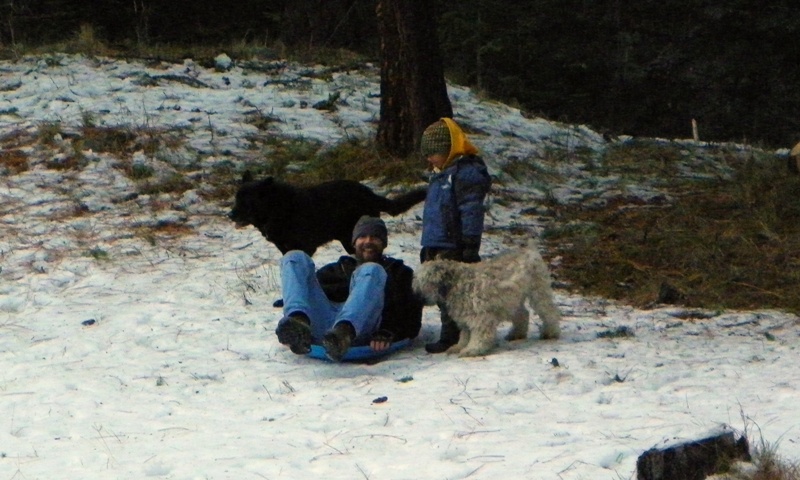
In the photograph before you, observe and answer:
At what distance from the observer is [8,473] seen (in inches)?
186

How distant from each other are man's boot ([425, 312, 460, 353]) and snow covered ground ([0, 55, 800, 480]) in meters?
0.25

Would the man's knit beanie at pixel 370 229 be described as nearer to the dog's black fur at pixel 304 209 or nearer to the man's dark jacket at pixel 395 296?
the man's dark jacket at pixel 395 296

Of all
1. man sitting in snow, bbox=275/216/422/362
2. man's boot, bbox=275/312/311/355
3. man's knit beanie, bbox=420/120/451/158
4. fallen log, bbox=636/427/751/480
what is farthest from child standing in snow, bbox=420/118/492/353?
fallen log, bbox=636/427/751/480

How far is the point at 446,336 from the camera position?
6.82 meters

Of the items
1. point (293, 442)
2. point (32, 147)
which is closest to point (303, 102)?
point (32, 147)

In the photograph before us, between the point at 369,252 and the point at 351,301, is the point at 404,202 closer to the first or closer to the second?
the point at 369,252

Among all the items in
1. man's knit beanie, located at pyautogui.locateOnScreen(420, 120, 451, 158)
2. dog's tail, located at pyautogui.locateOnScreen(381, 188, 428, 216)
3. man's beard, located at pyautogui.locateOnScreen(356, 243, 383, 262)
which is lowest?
man's beard, located at pyautogui.locateOnScreen(356, 243, 383, 262)

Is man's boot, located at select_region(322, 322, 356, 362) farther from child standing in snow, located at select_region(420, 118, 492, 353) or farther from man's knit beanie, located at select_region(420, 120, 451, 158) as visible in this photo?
man's knit beanie, located at select_region(420, 120, 451, 158)

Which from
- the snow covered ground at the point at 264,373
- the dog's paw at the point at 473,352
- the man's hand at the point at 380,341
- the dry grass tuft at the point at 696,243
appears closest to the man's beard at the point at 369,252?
the man's hand at the point at 380,341

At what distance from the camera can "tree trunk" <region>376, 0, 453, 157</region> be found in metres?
11.2

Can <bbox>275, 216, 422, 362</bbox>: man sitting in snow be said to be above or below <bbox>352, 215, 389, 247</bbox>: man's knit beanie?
below

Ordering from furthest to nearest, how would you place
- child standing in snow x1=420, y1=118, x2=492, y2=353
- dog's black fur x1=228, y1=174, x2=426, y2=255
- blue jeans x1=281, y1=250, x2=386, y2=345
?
dog's black fur x1=228, y1=174, x2=426, y2=255 < child standing in snow x1=420, y1=118, x2=492, y2=353 < blue jeans x1=281, y1=250, x2=386, y2=345

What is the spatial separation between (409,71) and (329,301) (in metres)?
5.02

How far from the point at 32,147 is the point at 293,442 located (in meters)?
8.11
